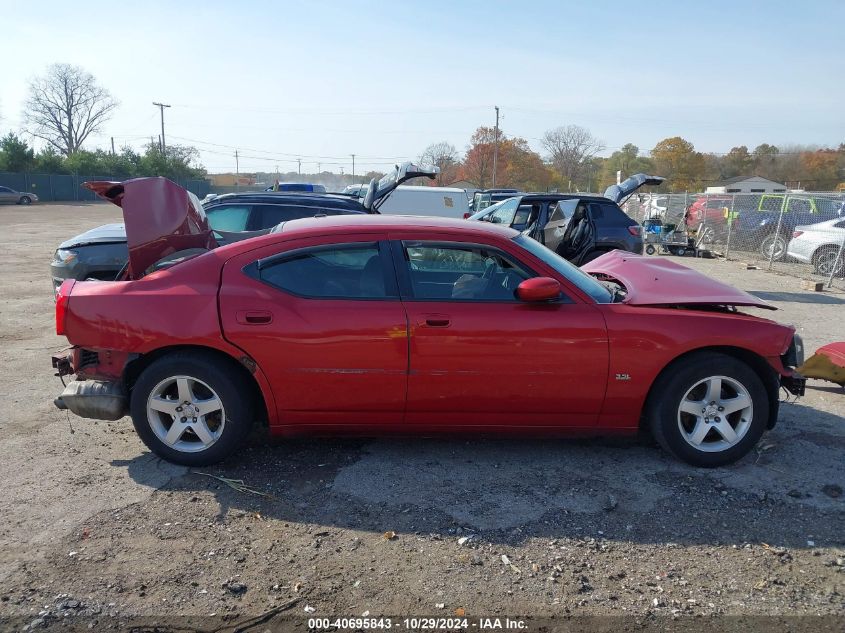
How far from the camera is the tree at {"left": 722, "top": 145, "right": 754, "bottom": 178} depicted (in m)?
72.8

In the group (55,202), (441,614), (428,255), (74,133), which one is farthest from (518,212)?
(74,133)

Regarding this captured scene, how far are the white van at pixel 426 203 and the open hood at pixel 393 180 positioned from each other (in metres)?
3.60

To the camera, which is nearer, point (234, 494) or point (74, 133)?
point (234, 494)

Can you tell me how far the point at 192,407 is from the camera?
3.98 metres

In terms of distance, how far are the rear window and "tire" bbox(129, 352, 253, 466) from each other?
27.0ft

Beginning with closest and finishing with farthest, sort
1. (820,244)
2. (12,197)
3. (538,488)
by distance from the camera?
(538,488) → (820,244) → (12,197)

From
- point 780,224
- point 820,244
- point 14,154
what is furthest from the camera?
point 14,154

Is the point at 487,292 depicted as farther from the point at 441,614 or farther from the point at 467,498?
the point at 441,614

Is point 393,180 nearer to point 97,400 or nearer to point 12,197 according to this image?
point 97,400

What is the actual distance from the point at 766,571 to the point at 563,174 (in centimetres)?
7439

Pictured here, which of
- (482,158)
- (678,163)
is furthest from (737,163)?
(482,158)

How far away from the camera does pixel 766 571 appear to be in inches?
122

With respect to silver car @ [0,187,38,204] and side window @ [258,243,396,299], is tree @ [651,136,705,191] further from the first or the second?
side window @ [258,243,396,299]

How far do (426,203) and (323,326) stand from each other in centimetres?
1086
